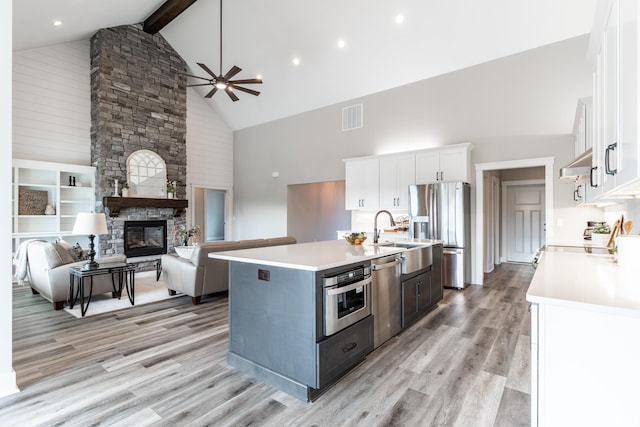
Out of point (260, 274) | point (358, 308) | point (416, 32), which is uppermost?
point (416, 32)

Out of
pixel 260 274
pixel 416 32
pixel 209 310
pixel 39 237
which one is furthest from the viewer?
pixel 39 237

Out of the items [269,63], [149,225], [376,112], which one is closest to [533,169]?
[376,112]

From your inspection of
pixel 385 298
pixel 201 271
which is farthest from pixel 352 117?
pixel 385 298

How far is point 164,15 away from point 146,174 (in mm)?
3274

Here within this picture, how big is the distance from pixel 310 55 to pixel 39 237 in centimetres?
630

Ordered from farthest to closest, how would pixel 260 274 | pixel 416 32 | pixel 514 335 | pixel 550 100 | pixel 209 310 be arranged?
pixel 416 32 → pixel 550 100 → pixel 209 310 → pixel 514 335 → pixel 260 274

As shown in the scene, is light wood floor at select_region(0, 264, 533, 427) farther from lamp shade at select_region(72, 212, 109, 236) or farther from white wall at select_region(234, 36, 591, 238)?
white wall at select_region(234, 36, 591, 238)

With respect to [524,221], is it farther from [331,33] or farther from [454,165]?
[331,33]

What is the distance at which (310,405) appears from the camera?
2148 mm

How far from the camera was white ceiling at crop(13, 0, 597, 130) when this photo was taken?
4.77 metres

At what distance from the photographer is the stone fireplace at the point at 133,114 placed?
6629 millimetres

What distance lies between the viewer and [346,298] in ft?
8.05

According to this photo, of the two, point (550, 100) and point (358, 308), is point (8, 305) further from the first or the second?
point (550, 100)

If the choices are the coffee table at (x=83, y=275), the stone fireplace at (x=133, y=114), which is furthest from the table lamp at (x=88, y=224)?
the stone fireplace at (x=133, y=114)
